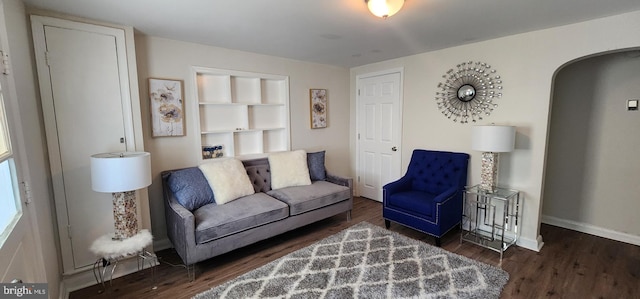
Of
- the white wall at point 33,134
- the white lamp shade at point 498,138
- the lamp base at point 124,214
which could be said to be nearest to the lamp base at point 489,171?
the white lamp shade at point 498,138

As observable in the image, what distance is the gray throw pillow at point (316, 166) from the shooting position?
3909mm

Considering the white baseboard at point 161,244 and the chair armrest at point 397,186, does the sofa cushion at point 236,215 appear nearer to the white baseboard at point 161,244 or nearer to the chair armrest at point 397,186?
the white baseboard at point 161,244

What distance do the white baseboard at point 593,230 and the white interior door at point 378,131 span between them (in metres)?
2.01

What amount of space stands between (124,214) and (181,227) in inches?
17.4

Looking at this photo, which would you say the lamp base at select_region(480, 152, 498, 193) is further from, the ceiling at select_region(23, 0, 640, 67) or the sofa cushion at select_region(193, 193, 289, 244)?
the sofa cushion at select_region(193, 193, 289, 244)

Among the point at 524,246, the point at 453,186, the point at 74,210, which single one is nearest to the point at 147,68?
the point at 74,210

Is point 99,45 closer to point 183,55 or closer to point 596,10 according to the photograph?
point 183,55

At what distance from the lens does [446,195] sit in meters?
2.99

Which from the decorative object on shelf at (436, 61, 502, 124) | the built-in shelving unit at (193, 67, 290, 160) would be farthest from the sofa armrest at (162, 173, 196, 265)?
the decorative object on shelf at (436, 61, 502, 124)

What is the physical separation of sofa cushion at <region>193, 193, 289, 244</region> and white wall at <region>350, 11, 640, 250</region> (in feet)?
7.53

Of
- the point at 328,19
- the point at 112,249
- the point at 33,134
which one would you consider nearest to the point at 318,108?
the point at 328,19

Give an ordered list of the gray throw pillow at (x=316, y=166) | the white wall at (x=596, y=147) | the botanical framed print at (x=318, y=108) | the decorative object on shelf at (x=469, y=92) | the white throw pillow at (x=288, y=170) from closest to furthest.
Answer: the white wall at (x=596, y=147)
the decorative object on shelf at (x=469, y=92)
the white throw pillow at (x=288, y=170)
the gray throw pillow at (x=316, y=166)
the botanical framed print at (x=318, y=108)

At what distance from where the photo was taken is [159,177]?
9.71 ft

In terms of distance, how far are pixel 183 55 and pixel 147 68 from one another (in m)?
0.39
